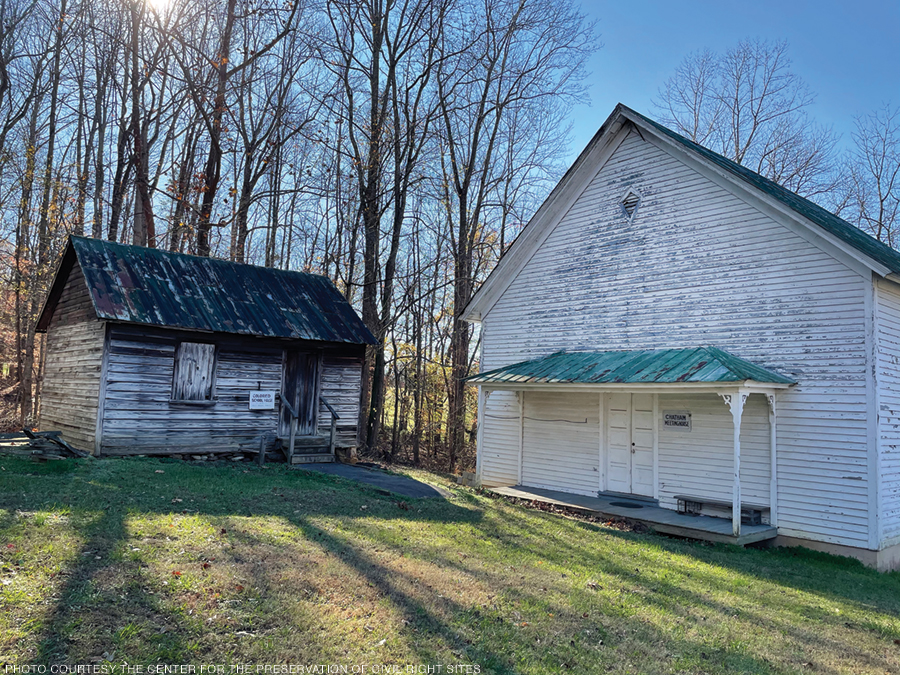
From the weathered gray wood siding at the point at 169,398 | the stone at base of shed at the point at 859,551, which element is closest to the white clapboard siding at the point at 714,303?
the stone at base of shed at the point at 859,551

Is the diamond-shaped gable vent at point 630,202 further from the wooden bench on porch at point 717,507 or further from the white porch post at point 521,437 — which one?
the wooden bench on porch at point 717,507

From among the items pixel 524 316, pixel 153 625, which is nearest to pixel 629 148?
pixel 524 316

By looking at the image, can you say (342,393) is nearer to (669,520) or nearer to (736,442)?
(669,520)

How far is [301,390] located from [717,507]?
9.66m

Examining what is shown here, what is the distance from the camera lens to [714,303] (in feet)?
39.1

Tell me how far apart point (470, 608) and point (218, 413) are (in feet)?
33.8

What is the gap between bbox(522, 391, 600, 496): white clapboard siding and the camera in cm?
1361

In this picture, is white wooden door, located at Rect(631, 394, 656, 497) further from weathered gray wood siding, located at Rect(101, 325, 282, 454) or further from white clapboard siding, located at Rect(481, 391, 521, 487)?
weathered gray wood siding, located at Rect(101, 325, 282, 454)

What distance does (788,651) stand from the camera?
551cm

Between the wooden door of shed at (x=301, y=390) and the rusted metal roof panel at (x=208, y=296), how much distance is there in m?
0.81

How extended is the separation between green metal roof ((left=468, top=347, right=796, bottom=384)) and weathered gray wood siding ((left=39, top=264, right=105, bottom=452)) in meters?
8.04

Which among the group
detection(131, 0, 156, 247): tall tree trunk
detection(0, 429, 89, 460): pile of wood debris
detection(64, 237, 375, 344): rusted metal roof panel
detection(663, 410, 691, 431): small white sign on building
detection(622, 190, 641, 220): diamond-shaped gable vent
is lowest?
detection(0, 429, 89, 460): pile of wood debris

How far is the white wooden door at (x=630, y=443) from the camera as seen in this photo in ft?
41.6

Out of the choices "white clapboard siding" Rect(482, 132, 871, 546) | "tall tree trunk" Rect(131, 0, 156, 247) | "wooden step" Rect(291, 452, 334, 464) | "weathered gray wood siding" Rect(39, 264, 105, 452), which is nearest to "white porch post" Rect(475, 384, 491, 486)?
"white clapboard siding" Rect(482, 132, 871, 546)
